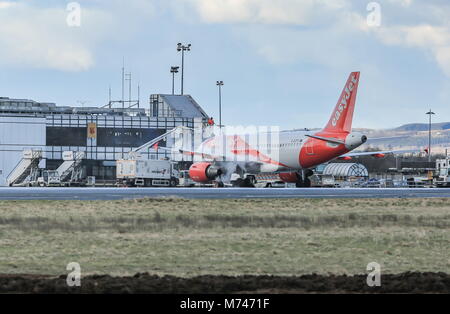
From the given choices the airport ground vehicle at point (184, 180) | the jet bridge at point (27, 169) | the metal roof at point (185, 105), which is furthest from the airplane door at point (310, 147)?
the metal roof at point (185, 105)

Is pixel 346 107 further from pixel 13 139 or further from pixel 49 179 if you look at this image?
pixel 13 139

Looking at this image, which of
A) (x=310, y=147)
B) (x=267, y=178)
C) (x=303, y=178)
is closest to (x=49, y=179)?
(x=267, y=178)

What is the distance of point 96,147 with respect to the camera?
5861 inches

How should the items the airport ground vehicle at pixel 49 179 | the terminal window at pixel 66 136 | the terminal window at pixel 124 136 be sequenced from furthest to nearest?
the terminal window at pixel 124 136
the terminal window at pixel 66 136
the airport ground vehicle at pixel 49 179

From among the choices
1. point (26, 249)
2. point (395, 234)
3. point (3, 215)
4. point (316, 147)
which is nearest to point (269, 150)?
point (316, 147)

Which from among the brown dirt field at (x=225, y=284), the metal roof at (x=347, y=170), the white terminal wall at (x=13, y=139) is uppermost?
the white terminal wall at (x=13, y=139)

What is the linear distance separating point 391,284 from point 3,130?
12954 centimetres

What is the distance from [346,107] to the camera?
83812mm

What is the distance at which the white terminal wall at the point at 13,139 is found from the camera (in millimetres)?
142500

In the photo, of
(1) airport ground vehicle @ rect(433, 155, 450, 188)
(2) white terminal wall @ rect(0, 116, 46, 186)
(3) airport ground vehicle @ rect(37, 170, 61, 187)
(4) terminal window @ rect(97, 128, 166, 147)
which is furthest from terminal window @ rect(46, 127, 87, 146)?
(1) airport ground vehicle @ rect(433, 155, 450, 188)

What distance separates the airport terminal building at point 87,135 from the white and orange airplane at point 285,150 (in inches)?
2035

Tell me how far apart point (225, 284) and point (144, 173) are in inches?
3561

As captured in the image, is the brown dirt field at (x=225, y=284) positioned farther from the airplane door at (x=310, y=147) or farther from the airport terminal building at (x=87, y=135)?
the airport terminal building at (x=87, y=135)

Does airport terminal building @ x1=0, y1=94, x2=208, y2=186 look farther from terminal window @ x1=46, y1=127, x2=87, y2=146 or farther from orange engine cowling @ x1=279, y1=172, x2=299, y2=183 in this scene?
orange engine cowling @ x1=279, y1=172, x2=299, y2=183
